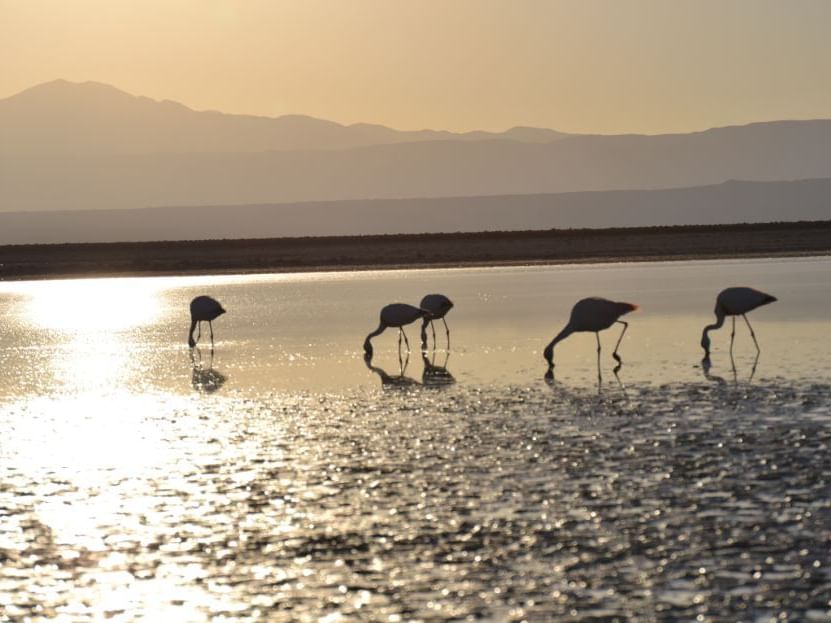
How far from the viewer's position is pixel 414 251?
266 feet

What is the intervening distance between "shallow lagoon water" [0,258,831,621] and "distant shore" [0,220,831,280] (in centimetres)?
4402

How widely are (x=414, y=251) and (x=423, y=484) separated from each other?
6890cm

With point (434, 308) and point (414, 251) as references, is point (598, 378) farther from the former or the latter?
point (414, 251)

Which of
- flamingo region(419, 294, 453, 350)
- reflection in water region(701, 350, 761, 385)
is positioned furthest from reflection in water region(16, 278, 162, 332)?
reflection in water region(701, 350, 761, 385)

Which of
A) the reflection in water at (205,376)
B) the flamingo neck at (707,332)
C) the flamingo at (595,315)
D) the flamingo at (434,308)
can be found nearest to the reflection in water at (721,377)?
the flamingo neck at (707,332)

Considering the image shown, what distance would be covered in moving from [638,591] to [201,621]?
2668 millimetres

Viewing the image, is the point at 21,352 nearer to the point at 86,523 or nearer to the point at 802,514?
the point at 86,523

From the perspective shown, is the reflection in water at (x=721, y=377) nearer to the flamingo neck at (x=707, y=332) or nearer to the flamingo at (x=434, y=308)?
the flamingo neck at (x=707, y=332)

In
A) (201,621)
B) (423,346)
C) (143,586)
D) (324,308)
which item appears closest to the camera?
(201,621)

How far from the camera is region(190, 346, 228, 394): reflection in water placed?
20.5 metres

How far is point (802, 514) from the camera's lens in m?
10.5

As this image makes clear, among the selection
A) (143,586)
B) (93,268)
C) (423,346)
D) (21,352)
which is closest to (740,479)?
(143,586)

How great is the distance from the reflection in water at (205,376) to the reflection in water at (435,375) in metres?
3.01

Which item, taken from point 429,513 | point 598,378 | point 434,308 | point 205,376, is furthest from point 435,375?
point 429,513
